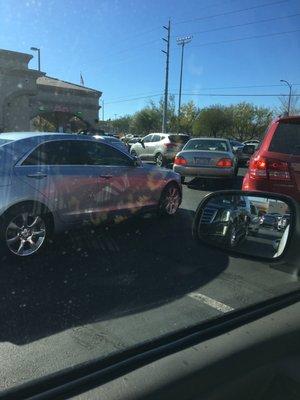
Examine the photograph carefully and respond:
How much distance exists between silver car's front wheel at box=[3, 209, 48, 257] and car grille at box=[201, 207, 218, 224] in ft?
11.7

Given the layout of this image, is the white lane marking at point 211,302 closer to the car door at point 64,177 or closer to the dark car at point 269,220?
the dark car at point 269,220

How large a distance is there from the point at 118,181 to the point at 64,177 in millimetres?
1191

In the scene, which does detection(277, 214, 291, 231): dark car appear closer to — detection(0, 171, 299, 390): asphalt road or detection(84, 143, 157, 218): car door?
detection(0, 171, 299, 390): asphalt road

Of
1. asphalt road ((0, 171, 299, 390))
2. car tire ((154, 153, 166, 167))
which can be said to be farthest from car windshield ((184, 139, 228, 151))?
asphalt road ((0, 171, 299, 390))

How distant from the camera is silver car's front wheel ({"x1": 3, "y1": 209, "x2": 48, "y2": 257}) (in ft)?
18.8

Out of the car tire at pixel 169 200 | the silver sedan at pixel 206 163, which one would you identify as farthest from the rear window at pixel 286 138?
the silver sedan at pixel 206 163

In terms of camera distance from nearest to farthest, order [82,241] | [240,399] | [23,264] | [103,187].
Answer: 1. [240,399]
2. [23,264]
3. [82,241]
4. [103,187]

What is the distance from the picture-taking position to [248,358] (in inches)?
69.2

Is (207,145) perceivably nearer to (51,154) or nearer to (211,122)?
(51,154)

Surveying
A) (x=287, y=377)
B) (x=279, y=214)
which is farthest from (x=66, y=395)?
(x=279, y=214)

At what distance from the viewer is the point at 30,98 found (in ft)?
116

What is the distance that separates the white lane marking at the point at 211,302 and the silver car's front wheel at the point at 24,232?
2.30m

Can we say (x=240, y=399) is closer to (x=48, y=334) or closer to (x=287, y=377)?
(x=287, y=377)

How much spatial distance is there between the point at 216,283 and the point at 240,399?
3.43 metres
